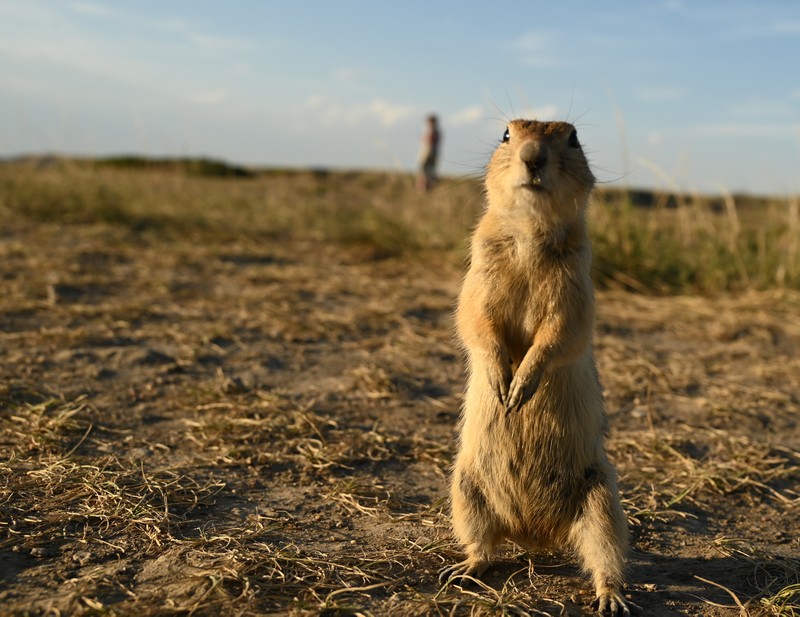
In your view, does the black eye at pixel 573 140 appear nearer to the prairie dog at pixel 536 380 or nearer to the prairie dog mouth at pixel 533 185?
the prairie dog at pixel 536 380

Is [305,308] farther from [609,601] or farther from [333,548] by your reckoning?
[609,601]

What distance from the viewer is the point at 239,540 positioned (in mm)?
2543

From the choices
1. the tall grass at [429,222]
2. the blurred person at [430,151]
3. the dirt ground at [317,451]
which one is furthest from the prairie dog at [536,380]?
the blurred person at [430,151]

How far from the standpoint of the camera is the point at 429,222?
8586mm

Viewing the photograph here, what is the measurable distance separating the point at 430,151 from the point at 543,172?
1137 cm

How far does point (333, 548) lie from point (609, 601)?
0.92m

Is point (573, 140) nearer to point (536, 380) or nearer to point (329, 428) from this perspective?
point (536, 380)

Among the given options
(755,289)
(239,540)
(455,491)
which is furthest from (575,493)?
(755,289)

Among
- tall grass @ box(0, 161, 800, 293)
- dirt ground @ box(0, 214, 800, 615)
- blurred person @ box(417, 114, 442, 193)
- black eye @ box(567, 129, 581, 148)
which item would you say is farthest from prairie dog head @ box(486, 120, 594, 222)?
blurred person @ box(417, 114, 442, 193)

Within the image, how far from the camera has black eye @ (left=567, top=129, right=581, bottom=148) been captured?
2.66 metres

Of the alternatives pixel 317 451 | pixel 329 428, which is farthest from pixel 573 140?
pixel 329 428

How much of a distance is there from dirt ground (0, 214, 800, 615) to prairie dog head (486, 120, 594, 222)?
4.02ft

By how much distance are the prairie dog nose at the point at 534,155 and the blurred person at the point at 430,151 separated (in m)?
9.11

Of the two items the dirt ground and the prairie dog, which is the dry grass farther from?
the prairie dog
